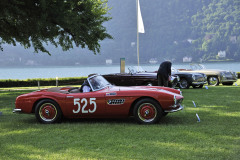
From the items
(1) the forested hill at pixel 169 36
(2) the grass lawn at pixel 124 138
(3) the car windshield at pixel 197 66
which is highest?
(1) the forested hill at pixel 169 36

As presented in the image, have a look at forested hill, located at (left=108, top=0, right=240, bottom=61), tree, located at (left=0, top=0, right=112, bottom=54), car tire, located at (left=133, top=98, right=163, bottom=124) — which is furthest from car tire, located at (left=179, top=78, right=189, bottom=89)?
forested hill, located at (left=108, top=0, right=240, bottom=61)

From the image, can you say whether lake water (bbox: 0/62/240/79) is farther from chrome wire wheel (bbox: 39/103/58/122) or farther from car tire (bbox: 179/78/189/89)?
chrome wire wheel (bbox: 39/103/58/122)

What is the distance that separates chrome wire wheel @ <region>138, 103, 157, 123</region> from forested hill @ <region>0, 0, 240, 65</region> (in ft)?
440

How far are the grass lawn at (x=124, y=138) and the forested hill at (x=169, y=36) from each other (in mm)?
133940

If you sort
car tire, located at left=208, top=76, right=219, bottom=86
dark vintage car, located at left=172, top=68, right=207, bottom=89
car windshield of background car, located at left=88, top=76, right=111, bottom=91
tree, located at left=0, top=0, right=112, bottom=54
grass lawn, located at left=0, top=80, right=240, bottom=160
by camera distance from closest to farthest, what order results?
grass lawn, located at left=0, top=80, right=240, bottom=160 < car windshield of background car, located at left=88, top=76, right=111, bottom=91 < tree, located at left=0, top=0, right=112, bottom=54 < dark vintage car, located at left=172, top=68, right=207, bottom=89 < car tire, located at left=208, top=76, right=219, bottom=86

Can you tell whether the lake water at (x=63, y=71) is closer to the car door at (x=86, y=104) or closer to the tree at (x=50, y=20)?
the tree at (x=50, y=20)

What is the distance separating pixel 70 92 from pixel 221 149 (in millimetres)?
4262

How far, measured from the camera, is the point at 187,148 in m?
5.68

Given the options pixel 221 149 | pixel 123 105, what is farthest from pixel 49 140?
pixel 221 149

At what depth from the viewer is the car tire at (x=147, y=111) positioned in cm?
779

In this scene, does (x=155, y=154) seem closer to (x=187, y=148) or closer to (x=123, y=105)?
(x=187, y=148)

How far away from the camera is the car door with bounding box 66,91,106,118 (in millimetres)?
8016

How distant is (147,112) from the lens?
784 centimetres

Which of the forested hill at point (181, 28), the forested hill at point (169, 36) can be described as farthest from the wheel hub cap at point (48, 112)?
the forested hill at point (169, 36)
